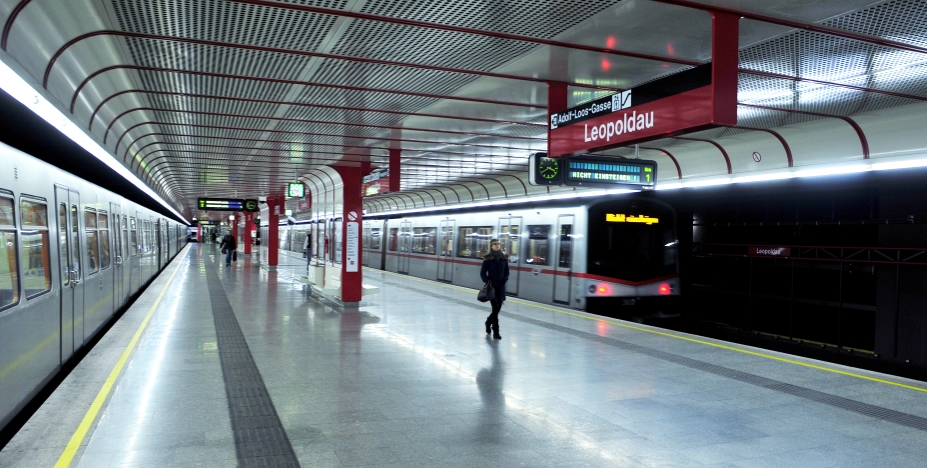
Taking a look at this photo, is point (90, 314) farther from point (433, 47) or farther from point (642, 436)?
point (642, 436)

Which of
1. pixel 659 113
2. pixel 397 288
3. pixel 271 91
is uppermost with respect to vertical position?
pixel 271 91

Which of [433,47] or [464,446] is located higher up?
[433,47]

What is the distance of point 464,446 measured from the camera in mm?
4797

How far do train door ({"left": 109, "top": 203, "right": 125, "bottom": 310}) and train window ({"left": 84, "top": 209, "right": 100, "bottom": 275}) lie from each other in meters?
1.78

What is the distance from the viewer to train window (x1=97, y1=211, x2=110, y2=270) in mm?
9883

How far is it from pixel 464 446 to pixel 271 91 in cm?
515

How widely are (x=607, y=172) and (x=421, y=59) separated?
3.63 meters

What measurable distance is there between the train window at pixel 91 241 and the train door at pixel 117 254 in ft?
5.84

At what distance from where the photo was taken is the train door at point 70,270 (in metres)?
7.05

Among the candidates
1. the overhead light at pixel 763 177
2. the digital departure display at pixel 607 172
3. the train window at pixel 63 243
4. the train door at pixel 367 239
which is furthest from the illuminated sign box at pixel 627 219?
the train door at pixel 367 239

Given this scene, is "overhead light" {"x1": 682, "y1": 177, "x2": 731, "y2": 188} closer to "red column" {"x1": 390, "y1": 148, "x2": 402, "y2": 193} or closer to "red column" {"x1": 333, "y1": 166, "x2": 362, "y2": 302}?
"red column" {"x1": 390, "y1": 148, "x2": 402, "y2": 193}

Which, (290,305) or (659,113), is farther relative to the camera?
(290,305)

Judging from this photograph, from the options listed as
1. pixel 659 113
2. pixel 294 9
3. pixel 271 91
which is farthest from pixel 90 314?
pixel 659 113

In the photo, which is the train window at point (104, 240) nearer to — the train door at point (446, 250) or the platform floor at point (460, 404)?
the platform floor at point (460, 404)
